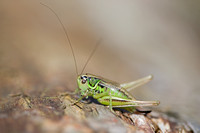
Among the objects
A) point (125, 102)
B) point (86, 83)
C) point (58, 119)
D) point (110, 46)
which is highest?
point (110, 46)

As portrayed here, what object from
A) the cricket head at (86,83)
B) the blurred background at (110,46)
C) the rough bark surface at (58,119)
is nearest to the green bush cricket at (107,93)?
the cricket head at (86,83)

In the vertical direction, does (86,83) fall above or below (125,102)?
above

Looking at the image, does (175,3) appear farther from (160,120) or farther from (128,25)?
(160,120)

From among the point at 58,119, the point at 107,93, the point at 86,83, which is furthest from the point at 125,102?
the point at 58,119

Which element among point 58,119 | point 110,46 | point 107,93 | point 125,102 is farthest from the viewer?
point 110,46

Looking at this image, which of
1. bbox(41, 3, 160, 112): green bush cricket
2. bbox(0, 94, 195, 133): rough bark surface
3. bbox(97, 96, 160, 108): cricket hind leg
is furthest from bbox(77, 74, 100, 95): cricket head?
bbox(0, 94, 195, 133): rough bark surface

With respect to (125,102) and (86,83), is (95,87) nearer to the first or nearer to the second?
(86,83)

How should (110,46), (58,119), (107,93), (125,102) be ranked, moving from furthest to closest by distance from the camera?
(110,46), (107,93), (125,102), (58,119)
